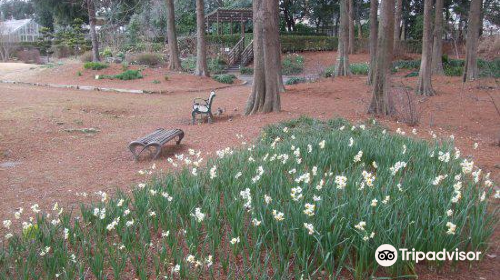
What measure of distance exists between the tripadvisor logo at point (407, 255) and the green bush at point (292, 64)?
84.3ft

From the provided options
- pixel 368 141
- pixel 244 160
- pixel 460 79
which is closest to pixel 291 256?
pixel 244 160

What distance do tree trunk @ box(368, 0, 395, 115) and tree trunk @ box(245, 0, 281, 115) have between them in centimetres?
233

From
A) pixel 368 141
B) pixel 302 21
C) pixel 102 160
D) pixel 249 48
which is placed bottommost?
pixel 102 160

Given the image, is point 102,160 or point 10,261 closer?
point 10,261

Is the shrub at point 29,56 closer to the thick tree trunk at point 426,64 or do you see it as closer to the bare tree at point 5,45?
the bare tree at point 5,45

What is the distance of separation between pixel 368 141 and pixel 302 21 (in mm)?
41995

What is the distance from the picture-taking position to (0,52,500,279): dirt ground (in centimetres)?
603

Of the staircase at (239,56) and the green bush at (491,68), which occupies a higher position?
the staircase at (239,56)

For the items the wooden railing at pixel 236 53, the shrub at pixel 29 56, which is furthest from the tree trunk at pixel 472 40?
the shrub at pixel 29 56

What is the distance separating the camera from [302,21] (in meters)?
45.9

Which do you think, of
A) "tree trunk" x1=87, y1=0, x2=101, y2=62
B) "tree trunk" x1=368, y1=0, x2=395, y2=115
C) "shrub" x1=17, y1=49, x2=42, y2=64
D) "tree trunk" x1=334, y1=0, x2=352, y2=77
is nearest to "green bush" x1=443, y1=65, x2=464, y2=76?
"tree trunk" x1=334, y1=0, x2=352, y2=77

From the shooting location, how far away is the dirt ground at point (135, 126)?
603 centimetres

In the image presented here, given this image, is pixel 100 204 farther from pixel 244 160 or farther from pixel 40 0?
pixel 40 0

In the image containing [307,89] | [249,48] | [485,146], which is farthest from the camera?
[249,48]
